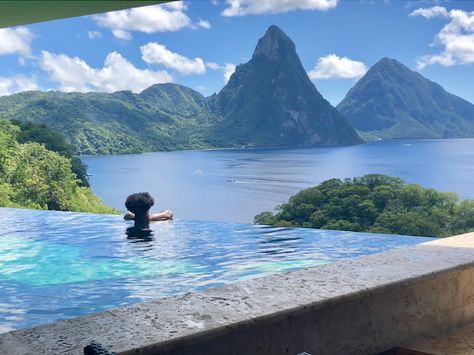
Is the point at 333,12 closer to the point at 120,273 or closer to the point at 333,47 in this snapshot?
the point at 333,47

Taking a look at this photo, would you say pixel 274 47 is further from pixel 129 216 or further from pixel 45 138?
pixel 129 216

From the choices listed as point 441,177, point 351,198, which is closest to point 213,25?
point 441,177

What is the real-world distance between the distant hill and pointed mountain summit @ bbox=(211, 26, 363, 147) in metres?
0.13

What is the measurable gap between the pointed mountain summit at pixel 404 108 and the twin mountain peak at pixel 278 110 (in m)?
0.14

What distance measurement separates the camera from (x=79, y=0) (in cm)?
316

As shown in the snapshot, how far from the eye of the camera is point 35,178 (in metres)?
22.5

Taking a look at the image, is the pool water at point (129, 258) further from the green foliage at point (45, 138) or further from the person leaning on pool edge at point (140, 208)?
the green foliage at point (45, 138)

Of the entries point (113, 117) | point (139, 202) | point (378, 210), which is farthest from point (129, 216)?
point (113, 117)

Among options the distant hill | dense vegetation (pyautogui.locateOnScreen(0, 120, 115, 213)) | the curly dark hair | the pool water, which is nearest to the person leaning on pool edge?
the curly dark hair

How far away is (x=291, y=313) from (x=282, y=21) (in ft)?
337

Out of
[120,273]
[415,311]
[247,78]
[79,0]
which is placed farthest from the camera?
[247,78]

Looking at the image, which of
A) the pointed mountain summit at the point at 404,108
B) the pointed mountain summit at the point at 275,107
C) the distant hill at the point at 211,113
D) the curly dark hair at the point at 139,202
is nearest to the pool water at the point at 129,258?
the curly dark hair at the point at 139,202

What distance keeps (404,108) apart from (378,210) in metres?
66.3

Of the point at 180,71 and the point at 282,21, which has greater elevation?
the point at 282,21
